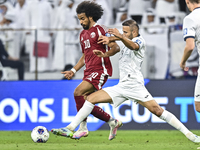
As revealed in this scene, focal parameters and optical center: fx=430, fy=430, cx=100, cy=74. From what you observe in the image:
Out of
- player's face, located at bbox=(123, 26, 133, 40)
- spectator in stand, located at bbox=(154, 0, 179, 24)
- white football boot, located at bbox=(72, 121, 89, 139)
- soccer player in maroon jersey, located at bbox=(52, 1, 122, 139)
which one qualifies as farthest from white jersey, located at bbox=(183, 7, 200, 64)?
spectator in stand, located at bbox=(154, 0, 179, 24)

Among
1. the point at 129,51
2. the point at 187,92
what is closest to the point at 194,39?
the point at 129,51

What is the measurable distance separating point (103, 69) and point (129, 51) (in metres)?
0.65

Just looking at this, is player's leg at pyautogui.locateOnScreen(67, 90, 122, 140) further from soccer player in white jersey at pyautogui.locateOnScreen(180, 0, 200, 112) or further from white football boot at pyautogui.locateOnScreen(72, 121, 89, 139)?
soccer player in white jersey at pyautogui.locateOnScreen(180, 0, 200, 112)

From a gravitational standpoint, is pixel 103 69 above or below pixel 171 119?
above

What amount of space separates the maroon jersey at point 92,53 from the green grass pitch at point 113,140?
1179mm

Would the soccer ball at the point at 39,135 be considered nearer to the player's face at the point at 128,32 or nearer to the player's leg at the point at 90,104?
the player's leg at the point at 90,104

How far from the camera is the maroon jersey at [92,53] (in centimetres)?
671

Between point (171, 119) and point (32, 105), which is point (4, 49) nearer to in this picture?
point (32, 105)

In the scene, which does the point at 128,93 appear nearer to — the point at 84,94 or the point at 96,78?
the point at 96,78

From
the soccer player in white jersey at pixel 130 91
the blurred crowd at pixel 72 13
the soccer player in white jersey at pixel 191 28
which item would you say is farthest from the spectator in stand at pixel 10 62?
the soccer player in white jersey at pixel 191 28

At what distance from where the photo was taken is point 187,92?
9.59 metres

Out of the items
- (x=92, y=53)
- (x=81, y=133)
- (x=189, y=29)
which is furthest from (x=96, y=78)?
(x=189, y=29)

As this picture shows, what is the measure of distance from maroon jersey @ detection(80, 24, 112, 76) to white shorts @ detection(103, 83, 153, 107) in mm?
569

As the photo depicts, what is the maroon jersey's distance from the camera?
22.0 feet
